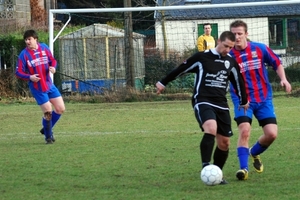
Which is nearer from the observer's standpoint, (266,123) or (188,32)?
(266,123)

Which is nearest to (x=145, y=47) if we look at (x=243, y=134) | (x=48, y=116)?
(x=48, y=116)

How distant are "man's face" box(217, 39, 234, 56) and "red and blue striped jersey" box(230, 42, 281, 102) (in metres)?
0.51

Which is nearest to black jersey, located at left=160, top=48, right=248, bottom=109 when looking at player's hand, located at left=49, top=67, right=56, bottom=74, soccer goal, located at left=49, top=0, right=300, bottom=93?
player's hand, located at left=49, top=67, right=56, bottom=74

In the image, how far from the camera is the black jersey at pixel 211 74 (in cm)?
727

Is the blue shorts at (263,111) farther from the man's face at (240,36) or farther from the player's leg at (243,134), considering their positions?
the man's face at (240,36)

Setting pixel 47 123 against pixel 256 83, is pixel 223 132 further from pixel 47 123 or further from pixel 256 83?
pixel 47 123

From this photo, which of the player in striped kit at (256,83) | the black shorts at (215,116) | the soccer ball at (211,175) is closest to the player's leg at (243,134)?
the player in striped kit at (256,83)

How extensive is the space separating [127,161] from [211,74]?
2144 mm

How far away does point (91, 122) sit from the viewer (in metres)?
14.1

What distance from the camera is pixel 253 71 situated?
7.76 meters

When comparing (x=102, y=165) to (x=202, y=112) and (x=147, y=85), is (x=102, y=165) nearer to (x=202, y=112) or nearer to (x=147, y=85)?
(x=202, y=112)

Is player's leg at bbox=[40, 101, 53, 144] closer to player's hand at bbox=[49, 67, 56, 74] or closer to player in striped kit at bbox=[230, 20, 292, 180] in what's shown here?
player's hand at bbox=[49, 67, 56, 74]

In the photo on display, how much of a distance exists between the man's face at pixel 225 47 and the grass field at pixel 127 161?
1.34m

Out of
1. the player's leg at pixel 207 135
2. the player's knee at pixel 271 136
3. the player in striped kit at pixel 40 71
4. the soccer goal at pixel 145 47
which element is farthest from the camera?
the soccer goal at pixel 145 47
